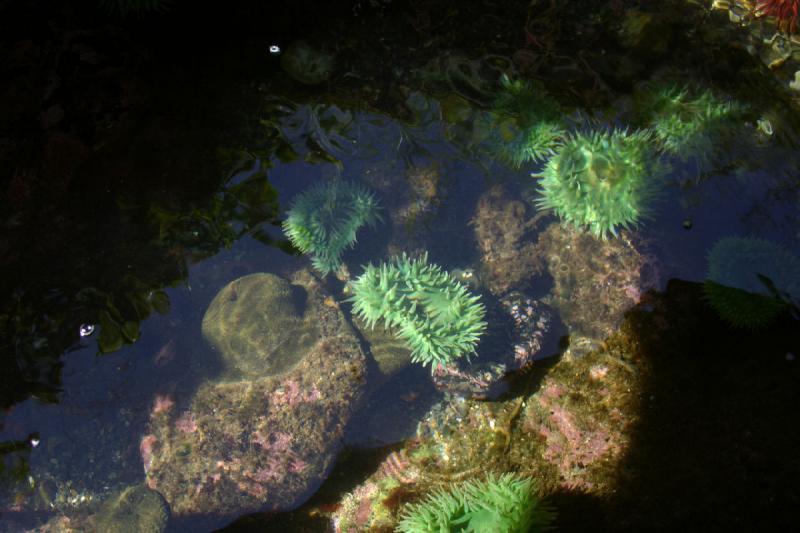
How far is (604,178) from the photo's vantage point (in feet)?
10.7

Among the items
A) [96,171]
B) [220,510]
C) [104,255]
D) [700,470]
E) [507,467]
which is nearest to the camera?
[700,470]

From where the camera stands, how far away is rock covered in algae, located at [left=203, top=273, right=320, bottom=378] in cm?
459

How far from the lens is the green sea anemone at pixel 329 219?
4254 millimetres

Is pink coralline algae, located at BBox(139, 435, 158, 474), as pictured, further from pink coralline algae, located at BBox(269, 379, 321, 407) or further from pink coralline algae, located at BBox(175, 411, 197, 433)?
pink coralline algae, located at BBox(269, 379, 321, 407)

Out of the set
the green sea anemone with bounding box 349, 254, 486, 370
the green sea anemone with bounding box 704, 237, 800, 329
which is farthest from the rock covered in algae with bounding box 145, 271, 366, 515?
the green sea anemone with bounding box 704, 237, 800, 329

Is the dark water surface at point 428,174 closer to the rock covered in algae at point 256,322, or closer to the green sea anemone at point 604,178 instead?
the green sea anemone at point 604,178

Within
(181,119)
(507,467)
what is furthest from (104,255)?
(507,467)

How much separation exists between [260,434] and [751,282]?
395 centimetres

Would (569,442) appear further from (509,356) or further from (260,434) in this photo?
(260,434)

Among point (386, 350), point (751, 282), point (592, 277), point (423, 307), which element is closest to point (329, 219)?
point (423, 307)

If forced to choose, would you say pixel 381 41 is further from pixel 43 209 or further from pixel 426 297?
pixel 43 209

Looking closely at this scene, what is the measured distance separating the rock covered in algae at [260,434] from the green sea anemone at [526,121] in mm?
2320

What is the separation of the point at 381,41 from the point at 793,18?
8.58 ft

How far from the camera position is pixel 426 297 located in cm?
412
